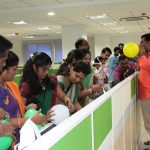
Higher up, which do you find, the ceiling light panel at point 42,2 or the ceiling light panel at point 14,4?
the ceiling light panel at point 42,2

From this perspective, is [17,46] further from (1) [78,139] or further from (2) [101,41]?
(1) [78,139]

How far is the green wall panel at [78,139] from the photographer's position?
1061 mm

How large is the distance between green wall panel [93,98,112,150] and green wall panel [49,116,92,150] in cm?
14

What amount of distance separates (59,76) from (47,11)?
4906mm

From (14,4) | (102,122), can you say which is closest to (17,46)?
(14,4)

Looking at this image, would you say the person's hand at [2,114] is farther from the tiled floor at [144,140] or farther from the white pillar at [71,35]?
the white pillar at [71,35]

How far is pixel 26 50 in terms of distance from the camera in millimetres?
17969

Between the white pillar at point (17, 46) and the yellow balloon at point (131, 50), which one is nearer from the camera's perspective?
the yellow balloon at point (131, 50)

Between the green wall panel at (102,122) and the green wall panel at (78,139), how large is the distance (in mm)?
139

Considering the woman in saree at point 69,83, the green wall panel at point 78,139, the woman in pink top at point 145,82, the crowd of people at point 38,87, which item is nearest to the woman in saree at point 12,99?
the crowd of people at point 38,87

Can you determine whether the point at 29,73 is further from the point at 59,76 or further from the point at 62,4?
the point at 62,4

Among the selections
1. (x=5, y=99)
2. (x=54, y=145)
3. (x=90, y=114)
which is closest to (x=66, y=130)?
(x=54, y=145)

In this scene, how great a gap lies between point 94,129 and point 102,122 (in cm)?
22

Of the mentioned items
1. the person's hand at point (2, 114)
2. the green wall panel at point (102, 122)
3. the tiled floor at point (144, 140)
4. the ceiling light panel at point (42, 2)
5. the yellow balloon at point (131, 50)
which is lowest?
the tiled floor at point (144, 140)
